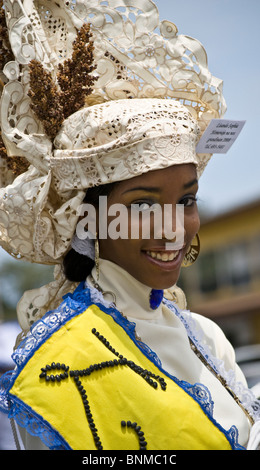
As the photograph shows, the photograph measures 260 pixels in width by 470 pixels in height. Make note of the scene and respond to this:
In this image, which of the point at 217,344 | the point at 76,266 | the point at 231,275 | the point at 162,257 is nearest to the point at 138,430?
the point at 162,257

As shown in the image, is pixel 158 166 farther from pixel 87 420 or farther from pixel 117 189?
pixel 87 420

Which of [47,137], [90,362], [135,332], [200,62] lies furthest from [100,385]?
[200,62]

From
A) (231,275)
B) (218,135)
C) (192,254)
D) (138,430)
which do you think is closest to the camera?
(138,430)

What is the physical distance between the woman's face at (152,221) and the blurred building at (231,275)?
19.9 meters

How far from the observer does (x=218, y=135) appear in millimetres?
2752

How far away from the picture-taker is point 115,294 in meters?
2.51

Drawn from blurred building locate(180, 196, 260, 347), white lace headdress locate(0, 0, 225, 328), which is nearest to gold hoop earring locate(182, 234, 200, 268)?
white lace headdress locate(0, 0, 225, 328)

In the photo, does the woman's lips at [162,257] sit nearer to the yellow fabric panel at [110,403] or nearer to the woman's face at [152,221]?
the woman's face at [152,221]

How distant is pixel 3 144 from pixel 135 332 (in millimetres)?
994

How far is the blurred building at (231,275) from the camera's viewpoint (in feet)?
75.9

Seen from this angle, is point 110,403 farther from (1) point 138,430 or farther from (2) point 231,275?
(2) point 231,275

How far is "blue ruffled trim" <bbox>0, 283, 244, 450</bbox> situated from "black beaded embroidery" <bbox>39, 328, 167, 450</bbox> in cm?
9

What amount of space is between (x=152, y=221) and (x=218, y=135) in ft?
1.97

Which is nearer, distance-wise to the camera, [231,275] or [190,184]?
[190,184]
